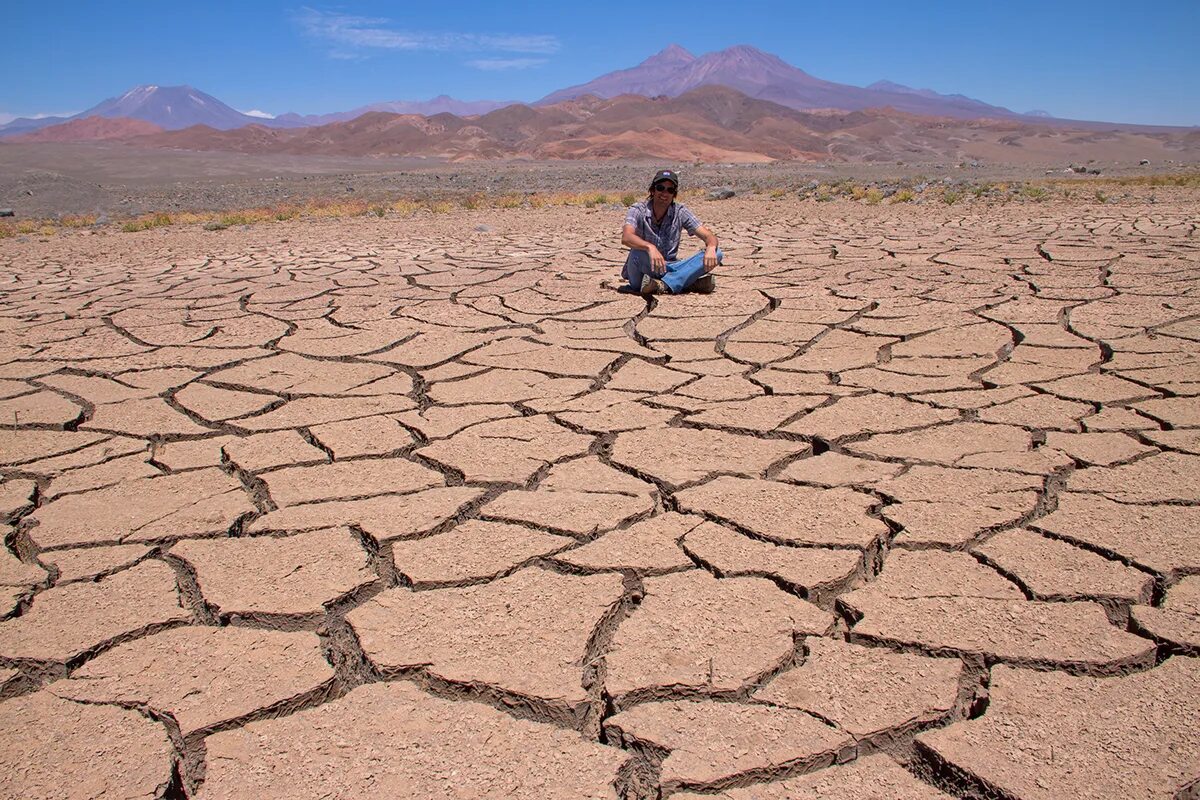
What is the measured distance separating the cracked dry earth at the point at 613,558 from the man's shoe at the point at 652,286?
54 centimetres

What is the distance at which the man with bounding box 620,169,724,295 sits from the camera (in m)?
4.64

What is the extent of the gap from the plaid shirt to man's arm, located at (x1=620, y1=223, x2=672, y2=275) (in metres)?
0.08

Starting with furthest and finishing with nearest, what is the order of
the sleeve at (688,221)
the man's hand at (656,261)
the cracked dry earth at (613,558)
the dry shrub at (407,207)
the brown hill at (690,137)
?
the brown hill at (690,137) < the dry shrub at (407,207) < the sleeve at (688,221) < the man's hand at (656,261) < the cracked dry earth at (613,558)

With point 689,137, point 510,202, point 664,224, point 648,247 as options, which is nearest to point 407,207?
point 510,202

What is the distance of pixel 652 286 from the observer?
4.65 meters

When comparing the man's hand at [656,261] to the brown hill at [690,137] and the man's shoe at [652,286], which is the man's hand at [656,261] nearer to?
the man's shoe at [652,286]

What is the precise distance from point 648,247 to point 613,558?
2.95 m

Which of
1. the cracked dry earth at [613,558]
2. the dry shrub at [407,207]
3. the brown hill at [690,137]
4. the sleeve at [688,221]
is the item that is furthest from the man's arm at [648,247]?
the brown hill at [690,137]

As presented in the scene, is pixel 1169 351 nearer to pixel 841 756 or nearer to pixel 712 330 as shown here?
pixel 712 330

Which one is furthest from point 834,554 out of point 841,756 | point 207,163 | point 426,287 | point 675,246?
point 207,163

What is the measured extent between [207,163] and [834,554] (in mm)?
31028

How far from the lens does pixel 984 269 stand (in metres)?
5.20

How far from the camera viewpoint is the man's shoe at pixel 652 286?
4.63 meters

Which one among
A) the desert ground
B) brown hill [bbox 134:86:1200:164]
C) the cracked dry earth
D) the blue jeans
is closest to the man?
the blue jeans
